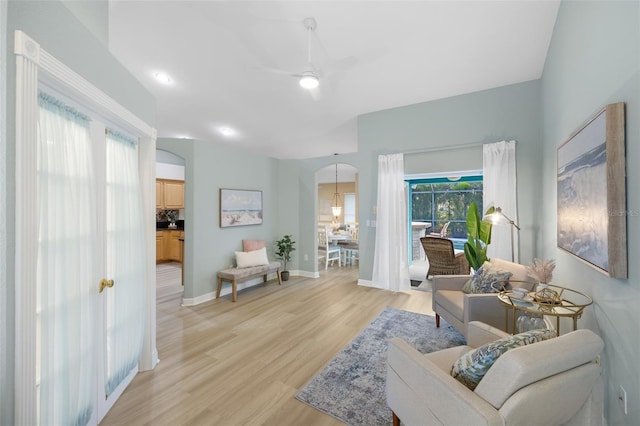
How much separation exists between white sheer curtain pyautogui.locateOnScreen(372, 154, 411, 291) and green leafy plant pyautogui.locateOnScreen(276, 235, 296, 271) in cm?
194

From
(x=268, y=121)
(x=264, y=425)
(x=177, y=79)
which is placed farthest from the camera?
(x=268, y=121)

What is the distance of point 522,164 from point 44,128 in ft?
15.8

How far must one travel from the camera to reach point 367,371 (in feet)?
7.87

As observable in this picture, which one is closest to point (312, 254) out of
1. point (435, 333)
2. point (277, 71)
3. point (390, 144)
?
point (390, 144)

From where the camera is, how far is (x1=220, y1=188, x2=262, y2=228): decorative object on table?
4.69 meters

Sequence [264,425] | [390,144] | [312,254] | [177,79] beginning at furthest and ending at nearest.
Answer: [312,254] < [390,144] < [177,79] < [264,425]

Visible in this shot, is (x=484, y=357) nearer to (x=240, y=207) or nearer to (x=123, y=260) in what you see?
(x=123, y=260)

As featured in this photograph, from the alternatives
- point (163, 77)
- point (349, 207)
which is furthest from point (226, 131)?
point (349, 207)

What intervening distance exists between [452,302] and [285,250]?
3.55m

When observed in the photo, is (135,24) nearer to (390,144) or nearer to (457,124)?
(390,144)

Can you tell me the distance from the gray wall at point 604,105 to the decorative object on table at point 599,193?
3 cm

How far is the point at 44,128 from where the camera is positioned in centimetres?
129

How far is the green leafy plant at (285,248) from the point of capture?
5684mm

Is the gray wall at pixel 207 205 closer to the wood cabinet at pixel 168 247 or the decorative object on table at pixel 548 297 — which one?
the wood cabinet at pixel 168 247
